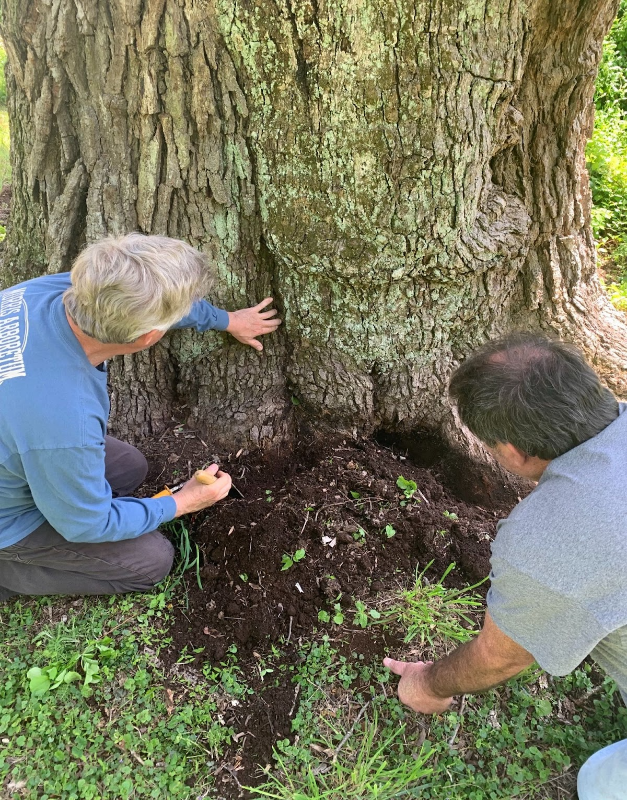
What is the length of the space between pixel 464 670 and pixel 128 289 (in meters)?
1.58

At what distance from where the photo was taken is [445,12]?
1.83 metres

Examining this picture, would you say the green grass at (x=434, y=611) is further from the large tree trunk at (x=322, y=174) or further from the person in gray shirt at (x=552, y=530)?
the large tree trunk at (x=322, y=174)

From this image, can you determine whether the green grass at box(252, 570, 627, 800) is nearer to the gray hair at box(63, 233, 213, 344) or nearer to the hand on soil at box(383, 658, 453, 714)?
the hand on soil at box(383, 658, 453, 714)

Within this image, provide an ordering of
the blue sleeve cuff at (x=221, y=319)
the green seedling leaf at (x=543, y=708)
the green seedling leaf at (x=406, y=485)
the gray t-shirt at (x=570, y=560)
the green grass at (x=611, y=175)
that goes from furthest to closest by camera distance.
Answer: the green grass at (x=611, y=175) → the green seedling leaf at (x=406, y=485) → the blue sleeve cuff at (x=221, y=319) → the green seedling leaf at (x=543, y=708) → the gray t-shirt at (x=570, y=560)

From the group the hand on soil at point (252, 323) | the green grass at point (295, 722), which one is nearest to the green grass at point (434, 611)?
the green grass at point (295, 722)

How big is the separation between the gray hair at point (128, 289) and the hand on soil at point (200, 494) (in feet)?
2.29

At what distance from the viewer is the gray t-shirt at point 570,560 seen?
138cm

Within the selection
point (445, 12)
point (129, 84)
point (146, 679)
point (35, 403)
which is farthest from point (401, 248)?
point (146, 679)

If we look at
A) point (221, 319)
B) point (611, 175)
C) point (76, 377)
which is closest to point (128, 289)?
point (76, 377)

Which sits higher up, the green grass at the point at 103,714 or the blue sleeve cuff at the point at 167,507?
the blue sleeve cuff at the point at 167,507

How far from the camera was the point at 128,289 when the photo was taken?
1.80 meters

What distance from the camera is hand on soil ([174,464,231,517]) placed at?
229cm

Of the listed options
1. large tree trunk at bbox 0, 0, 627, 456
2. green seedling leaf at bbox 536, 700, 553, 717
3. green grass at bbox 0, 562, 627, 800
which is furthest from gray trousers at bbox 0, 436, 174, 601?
green seedling leaf at bbox 536, 700, 553, 717

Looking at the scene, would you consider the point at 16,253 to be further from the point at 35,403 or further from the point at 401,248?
the point at 401,248
